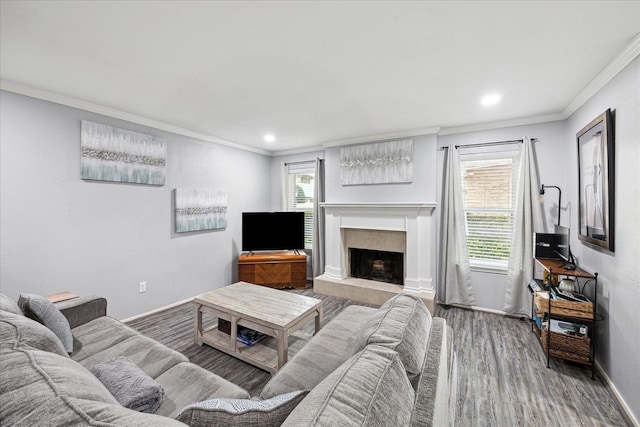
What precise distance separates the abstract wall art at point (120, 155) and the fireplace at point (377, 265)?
3.00m

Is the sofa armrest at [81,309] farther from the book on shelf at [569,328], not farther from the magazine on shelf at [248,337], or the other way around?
the book on shelf at [569,328]

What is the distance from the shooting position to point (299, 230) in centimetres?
456

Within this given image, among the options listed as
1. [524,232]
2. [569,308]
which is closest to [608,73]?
[524,232]

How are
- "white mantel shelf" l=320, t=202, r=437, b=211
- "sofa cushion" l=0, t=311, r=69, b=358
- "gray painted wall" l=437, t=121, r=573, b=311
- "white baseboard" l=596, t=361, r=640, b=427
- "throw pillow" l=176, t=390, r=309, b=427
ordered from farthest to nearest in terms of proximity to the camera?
"white mantel shelf" l=320, t=202, r=437, b=211 < "gray painted wall" l=437, t=121, r=573, b=311 < "white baseboard" l=596, t=361, r=640, b=427 < "sofa cushion" l=0, t=311, r=69, b=358 < "throw pillow" l=176, t=390, r=309, b=427

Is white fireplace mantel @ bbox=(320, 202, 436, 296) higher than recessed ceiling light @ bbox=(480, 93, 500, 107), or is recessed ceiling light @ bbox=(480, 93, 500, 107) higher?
recessed ceiling light @ bbox=(480, 93, 500, 107)

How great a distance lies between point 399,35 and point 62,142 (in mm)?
3228

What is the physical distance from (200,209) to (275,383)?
3.09m

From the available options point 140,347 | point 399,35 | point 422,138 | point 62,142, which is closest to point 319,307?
point 140,347

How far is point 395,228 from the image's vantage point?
376cm

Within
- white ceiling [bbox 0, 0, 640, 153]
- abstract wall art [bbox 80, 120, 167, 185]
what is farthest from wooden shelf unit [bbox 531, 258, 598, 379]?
abstract wall art [bbox 80, 120, 167, 185]

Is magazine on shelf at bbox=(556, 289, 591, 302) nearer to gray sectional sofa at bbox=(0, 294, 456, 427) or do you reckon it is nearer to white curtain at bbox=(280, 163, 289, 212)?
gray sectional sofa at bbox=(0, 294, 456, 427)

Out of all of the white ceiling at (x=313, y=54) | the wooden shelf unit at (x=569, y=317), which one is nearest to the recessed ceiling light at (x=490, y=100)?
the white ceiling at (x=313, y=54)

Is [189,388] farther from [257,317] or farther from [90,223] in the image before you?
[90,223]

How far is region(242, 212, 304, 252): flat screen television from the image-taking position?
14.5ft
